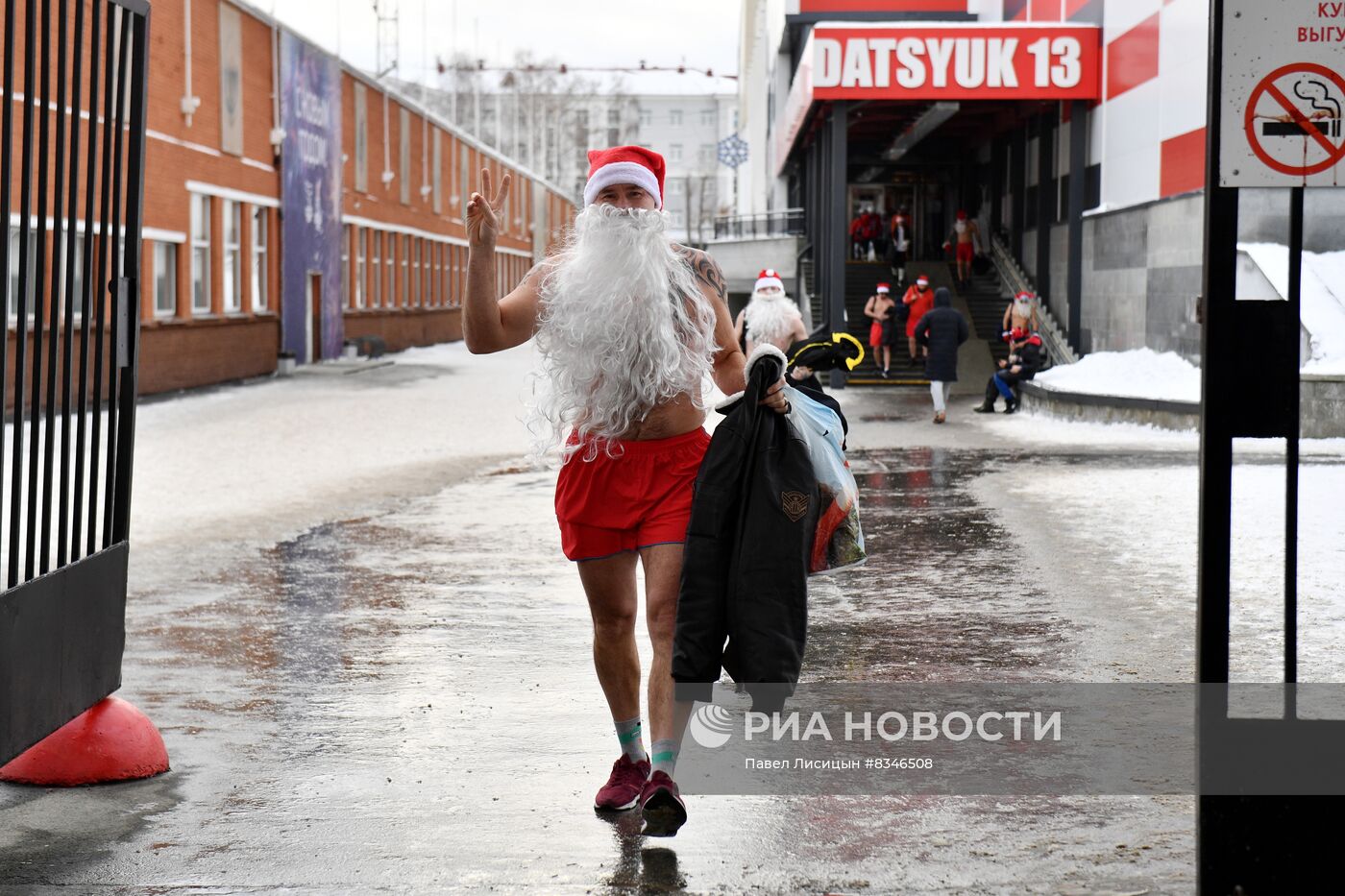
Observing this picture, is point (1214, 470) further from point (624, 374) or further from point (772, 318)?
point (772, 318)

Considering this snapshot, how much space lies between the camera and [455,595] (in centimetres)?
852

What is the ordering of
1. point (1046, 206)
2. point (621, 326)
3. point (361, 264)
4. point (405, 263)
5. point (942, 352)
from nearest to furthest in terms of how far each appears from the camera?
point (621, 326), point (942, 352), point (1046, 206), point (361, 264), point (405, 263)

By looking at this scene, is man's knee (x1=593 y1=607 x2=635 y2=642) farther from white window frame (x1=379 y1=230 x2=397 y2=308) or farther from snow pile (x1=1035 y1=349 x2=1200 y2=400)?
white window frame (x1=379 y1=230 x2=397 y2=308)

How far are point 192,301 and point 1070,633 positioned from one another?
79.2 feet

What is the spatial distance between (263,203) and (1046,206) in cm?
1548

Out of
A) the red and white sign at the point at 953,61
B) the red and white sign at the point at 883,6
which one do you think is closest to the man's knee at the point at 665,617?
the red and white sign at the point at 953,61

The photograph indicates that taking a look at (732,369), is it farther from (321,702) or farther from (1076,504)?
(1076,504)

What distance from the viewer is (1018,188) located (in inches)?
1389

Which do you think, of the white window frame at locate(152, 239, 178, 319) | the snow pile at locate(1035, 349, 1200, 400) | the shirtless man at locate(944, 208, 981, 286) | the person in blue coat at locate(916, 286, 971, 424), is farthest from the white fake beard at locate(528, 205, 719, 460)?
the shirtless man at locate(944, 208, 981, 286)

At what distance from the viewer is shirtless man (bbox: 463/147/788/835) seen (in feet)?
14.7

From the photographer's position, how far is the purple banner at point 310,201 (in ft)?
115

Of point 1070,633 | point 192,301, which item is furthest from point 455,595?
point 192,301

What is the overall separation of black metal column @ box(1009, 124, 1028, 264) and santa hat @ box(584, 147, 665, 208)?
30.8 meters

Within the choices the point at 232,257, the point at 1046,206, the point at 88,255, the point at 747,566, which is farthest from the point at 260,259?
the point at 747,566
